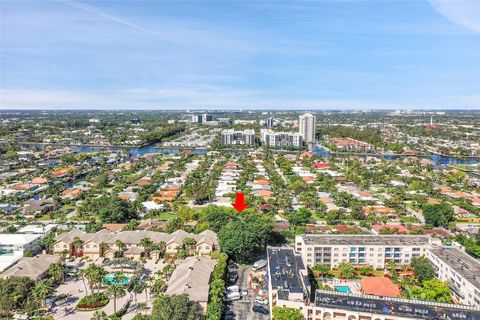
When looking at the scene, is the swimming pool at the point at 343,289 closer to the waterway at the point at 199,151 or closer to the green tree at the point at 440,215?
the green tree at the point at 440,215

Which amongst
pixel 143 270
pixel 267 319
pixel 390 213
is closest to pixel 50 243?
pixel 143 270

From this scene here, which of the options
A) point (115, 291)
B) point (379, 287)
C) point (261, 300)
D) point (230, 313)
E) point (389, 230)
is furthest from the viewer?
point (389, 230)

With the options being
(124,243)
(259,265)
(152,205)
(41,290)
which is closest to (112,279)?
(124,243)

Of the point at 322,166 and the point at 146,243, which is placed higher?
the point at 146,243

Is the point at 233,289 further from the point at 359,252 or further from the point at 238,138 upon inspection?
the point at 238,138

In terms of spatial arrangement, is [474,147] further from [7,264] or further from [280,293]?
[7,264]

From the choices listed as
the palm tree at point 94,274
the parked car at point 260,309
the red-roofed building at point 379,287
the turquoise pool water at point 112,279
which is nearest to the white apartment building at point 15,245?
the turquoise pool water at point 112,279

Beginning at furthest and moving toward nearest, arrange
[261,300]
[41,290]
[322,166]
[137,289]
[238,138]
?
[238,138] < [322,166] < [261,300] < [137,289] < [41,290]
